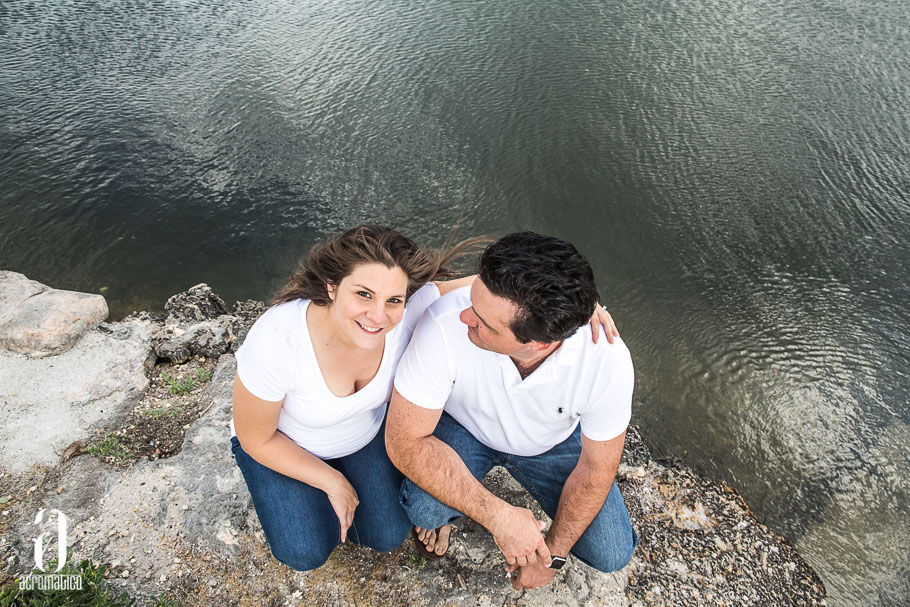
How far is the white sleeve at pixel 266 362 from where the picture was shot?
248 centimetres

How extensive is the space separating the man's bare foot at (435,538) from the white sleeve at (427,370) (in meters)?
0.79

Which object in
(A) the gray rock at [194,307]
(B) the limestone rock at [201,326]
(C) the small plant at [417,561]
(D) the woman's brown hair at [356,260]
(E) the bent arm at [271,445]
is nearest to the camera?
(D) the woman's brown hair at [356,260]

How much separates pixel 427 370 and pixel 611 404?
0.86m

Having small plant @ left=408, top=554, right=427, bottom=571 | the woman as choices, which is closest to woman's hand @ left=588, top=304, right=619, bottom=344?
the woman

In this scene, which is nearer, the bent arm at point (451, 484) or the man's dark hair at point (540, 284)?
the man's dark hair at point (540, 284)

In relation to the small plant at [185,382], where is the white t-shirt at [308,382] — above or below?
above

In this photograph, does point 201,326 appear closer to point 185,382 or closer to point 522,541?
point 185,382

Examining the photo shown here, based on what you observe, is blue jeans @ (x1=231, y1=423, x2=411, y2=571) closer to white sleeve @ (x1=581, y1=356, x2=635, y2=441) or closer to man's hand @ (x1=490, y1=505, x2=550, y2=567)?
man's hand @ (x1=490, y1=505, x2=550, y2=567)

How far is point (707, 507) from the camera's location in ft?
12.0

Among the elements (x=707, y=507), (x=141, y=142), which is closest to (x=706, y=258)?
(x=707, y=507)

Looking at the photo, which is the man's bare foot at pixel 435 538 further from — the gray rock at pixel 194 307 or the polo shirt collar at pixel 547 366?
the gray rock at pixel 194 307

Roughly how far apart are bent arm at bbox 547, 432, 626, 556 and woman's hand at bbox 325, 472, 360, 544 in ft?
3.33

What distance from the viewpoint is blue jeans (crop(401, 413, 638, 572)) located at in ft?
9.34

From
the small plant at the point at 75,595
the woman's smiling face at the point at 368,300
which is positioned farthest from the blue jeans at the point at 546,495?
the small plant at the point at 75,595
